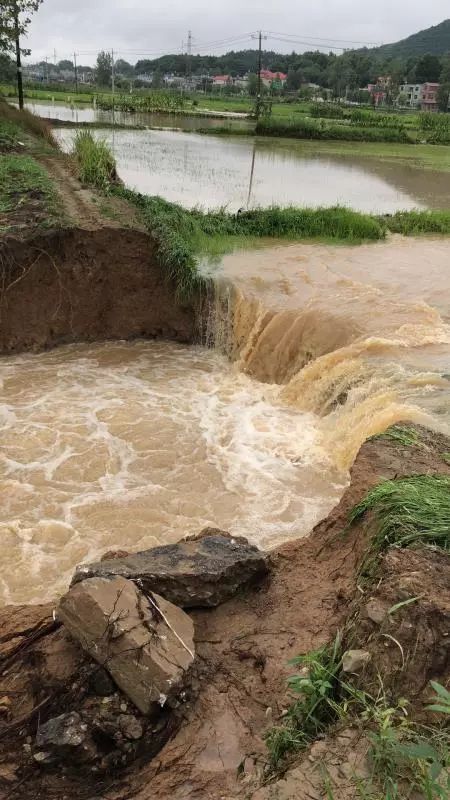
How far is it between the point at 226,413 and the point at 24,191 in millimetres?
5520

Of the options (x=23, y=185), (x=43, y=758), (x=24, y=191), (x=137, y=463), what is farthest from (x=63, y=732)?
(x=23, y=185)

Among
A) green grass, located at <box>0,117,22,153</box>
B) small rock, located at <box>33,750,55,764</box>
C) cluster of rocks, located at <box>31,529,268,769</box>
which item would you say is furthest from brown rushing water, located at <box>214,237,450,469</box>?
green grass, located at <box>0,117,22,153</box>

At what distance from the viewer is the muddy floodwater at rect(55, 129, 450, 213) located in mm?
15781

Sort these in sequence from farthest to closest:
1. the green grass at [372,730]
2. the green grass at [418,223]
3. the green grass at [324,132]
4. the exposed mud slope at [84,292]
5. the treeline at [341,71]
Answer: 1. the treeline at [341,71]
2. the green grass at [324,132]
3. the green grass at [418,223]
4. the exposed mud slope at [84,292]
5. the green grass at [372,730]

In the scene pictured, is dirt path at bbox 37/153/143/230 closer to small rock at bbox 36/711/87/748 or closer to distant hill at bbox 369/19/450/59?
small rock at bbox 36/711/87/748

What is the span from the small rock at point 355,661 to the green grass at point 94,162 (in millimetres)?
10527

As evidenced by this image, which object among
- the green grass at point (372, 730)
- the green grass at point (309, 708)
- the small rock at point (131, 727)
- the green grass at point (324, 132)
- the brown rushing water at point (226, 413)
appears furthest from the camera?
the green grass at point (324, 132)

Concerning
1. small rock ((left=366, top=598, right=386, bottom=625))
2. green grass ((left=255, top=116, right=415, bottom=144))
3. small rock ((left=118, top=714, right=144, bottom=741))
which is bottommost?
small rock ((left=118, top=714, right=144, bottom=741))

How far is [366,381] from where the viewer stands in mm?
6879

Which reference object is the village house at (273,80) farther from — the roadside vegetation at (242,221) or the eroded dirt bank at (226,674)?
the eroded dirt bank at (226,674)

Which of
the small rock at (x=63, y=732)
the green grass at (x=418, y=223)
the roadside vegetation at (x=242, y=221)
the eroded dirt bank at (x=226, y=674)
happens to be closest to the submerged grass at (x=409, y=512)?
the eroded dirt bank at (x=226, y=674)

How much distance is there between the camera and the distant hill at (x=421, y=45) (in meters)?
146

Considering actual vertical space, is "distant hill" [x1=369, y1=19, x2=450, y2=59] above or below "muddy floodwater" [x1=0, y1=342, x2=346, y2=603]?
above

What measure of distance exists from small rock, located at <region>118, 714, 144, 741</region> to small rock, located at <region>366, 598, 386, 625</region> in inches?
43.8
